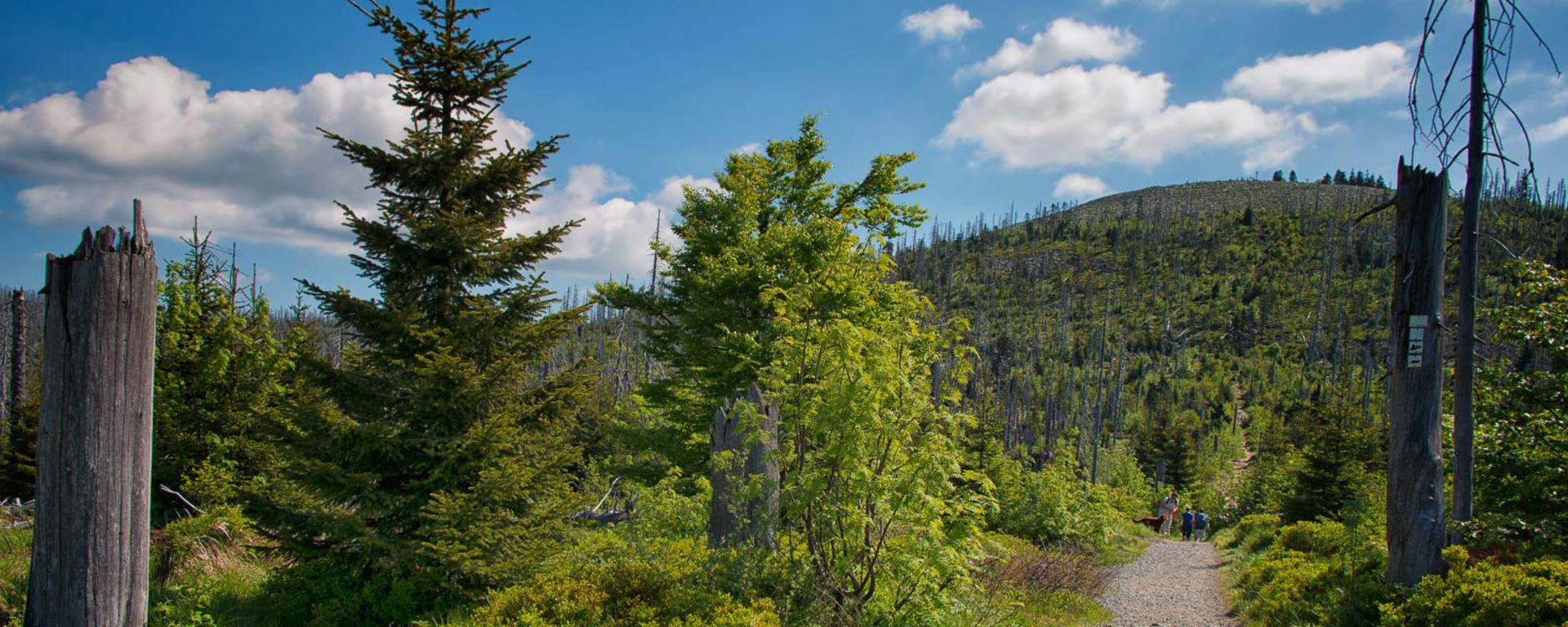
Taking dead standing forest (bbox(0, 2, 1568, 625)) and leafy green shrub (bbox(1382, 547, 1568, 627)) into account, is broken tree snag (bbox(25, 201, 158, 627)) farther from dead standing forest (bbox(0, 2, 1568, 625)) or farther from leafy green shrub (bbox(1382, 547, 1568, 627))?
leafy green shrub (bbox(1382, 547, 1568, 627))

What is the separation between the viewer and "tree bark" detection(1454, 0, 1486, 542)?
731 cm

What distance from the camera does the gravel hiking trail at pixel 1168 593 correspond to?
9.75 m

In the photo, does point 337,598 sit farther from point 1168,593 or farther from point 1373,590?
point 1168,593

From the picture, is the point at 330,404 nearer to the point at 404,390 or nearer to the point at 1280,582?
the point at 404,390

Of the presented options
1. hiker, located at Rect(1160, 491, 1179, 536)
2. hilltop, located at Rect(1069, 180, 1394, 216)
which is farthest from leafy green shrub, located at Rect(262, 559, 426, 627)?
hilltop, located at Rect(1069, 180, 1394, 216)

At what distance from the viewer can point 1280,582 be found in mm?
9648

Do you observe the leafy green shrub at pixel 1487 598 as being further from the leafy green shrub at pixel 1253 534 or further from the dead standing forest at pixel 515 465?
the leafy green shrub at pixel 1253 534

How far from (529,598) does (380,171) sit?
4654 mm

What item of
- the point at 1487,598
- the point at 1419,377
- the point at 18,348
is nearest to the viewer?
the point at 1487,598

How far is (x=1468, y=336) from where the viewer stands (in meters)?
8.42

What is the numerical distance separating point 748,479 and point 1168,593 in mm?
9983

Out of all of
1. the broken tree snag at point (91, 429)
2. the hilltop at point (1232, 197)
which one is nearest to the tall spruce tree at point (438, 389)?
the broken tree snag at point (91, 429)

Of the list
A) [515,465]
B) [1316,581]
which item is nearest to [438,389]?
[515,465]

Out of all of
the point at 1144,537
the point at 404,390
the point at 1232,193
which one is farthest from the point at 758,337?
the point at 1232,193
